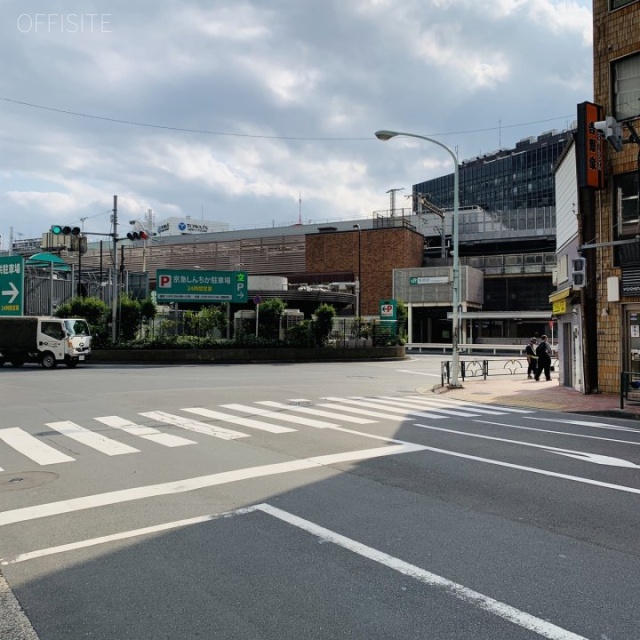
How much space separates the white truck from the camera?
29328mm

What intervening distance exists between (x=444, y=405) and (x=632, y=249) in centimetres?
752

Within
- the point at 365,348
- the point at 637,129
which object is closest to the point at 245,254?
the point at 365,348

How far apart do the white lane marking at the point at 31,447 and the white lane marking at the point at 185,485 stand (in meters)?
2.14

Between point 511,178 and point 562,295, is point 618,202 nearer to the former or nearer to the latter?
point 562,295

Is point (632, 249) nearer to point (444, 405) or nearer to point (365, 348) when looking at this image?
point (444, 405)

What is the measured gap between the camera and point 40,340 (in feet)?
96.2

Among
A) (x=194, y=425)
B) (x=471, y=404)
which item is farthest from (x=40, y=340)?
(x=471, y=404)

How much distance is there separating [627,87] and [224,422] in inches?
618

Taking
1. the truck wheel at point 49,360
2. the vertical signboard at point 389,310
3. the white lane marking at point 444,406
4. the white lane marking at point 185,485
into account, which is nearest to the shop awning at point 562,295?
the white lane marking at point 444,406

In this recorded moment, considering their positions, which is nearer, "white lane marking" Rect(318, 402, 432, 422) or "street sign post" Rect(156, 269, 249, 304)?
"white lane marking" Rect(318, 402, 432, 422)

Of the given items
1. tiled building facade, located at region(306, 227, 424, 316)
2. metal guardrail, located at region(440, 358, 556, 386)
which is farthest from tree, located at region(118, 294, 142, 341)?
tiled building facade, located at region(306, 227, 424, 316)

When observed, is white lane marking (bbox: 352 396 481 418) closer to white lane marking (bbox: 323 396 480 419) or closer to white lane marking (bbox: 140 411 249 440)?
white lane marking (bbox: 323 396 480 419)

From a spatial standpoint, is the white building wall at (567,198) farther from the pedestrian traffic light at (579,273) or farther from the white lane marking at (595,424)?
the white lane marking at (595,424)

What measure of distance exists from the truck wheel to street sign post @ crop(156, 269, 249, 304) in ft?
28.4
